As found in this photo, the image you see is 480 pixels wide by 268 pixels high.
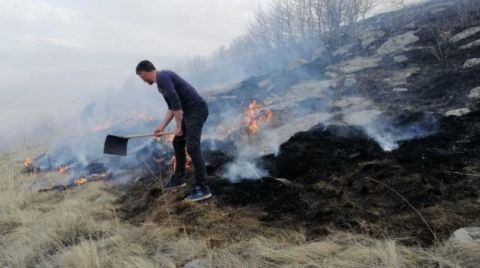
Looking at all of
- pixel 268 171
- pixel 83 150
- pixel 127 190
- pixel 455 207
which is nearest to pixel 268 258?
pixel 455 207

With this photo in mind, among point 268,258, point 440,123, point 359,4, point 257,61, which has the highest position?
point 359,4

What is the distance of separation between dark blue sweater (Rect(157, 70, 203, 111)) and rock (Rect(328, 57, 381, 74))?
7.78 metres

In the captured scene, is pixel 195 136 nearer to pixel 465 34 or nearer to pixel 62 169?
pixel 62 169

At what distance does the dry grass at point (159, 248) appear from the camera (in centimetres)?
314

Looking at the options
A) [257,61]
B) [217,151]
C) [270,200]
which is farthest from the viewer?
[257,61]

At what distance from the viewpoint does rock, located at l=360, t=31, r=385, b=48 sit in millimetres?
14326

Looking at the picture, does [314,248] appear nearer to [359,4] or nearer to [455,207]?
[455,207]

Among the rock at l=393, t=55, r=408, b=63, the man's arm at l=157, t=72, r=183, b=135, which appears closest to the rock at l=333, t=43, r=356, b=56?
the rock at l=393, t=55, r=408, b=63

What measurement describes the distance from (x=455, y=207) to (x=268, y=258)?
1.88 m

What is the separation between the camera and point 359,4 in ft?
59.3

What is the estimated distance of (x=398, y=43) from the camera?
1266 centimetres

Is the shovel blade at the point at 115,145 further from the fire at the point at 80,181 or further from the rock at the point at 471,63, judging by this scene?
the rock at the point at 471,63

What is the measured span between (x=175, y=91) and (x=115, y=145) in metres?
1.39

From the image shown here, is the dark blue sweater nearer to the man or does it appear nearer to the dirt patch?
the man
